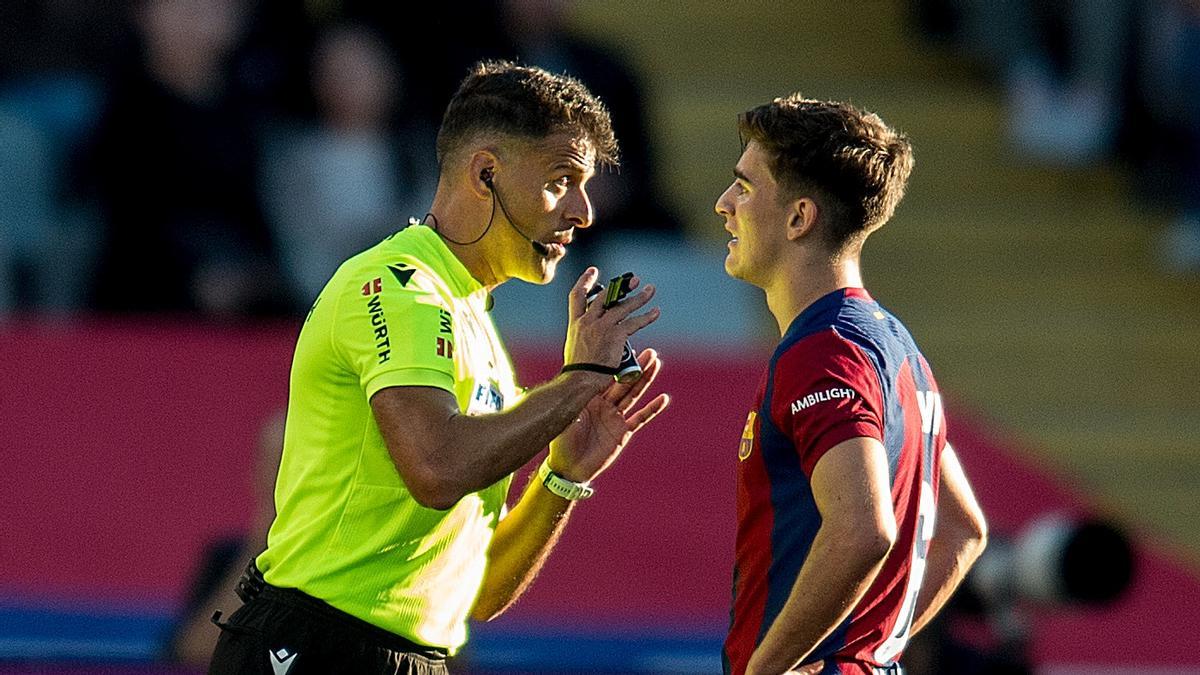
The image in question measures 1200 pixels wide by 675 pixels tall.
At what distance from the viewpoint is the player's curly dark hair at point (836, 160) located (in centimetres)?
366

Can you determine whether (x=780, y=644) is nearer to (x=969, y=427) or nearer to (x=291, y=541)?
(x=291, y=541)

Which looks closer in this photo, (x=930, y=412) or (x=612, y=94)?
(x=930, y=412)

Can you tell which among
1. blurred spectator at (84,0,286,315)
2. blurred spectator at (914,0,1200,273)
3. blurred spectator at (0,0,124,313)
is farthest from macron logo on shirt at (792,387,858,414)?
blurred spectator at (914,0,1200,273)

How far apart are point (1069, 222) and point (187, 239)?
5.44 meters

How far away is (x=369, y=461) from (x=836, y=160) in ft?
3.43

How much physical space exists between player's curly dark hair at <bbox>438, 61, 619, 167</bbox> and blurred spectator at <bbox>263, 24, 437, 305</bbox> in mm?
4839

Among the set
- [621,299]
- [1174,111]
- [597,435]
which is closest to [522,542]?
[597,435]

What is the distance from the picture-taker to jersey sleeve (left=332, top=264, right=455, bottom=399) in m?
3.63

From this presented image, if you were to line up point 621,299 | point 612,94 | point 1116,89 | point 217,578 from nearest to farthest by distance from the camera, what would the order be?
point 621,299
point 217,578
point 612,94
point 1116,89

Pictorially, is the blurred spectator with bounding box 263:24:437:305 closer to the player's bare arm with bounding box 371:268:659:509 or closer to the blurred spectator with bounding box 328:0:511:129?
the blurred spectator with bounding box 328:0:511:129

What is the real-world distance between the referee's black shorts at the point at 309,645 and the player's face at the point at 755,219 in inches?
38.5

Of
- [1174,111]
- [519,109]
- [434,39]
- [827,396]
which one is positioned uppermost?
[434,39]

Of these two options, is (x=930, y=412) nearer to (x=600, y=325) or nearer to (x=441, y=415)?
(x=600, y=325)

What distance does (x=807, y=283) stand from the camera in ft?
12.2
